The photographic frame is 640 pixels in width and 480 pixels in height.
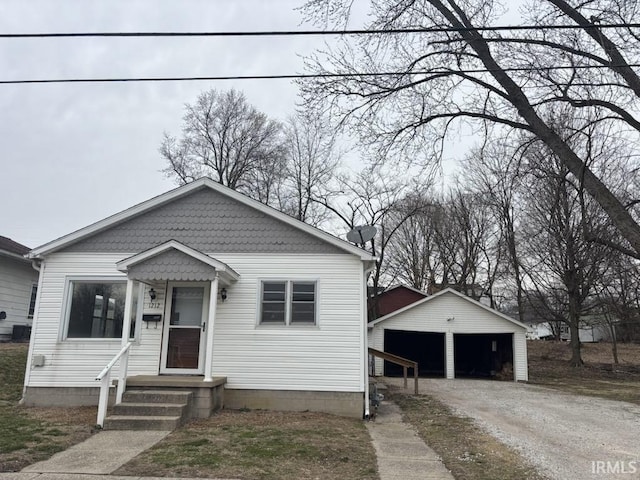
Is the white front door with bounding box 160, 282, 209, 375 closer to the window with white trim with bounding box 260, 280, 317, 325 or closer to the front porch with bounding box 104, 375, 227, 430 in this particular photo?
the front porch with bounding box 104, 375, 227, 430

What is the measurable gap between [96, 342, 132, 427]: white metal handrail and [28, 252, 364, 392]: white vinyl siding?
97cm

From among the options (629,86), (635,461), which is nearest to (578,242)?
(629,86)

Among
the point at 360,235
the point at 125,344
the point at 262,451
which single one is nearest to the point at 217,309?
the point at 125,344

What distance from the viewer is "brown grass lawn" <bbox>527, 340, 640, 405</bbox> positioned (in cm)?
1634

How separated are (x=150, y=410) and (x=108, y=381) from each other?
3.04 ft

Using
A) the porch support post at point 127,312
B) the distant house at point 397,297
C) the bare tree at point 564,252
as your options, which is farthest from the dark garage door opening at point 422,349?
the porch support post at point 127,312

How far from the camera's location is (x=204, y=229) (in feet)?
35.1

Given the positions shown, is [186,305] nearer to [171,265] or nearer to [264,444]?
[171,265]

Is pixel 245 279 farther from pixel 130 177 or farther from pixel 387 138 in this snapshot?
pixel 130 177

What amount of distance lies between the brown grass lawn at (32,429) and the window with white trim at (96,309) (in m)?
1.60

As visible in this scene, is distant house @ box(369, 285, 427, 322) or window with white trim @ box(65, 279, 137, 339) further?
distant house @ box(369, 285, 427, 322)

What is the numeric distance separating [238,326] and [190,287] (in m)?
1.36

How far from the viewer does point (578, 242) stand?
23297 millimetres

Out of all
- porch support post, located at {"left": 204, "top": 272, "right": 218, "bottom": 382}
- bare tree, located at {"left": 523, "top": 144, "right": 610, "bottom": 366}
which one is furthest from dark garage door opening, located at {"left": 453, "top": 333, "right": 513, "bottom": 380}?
porch support post, located at {"left": 204, "top": 272, "right": 218, "bottom": 382}
